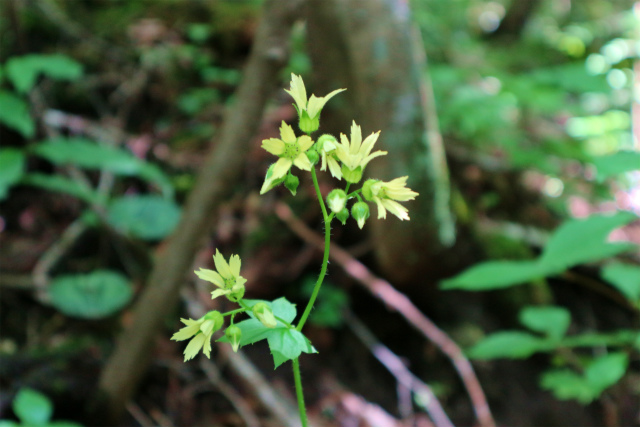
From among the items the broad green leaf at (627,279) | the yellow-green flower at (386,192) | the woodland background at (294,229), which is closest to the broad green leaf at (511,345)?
the woodland background at (294,229)

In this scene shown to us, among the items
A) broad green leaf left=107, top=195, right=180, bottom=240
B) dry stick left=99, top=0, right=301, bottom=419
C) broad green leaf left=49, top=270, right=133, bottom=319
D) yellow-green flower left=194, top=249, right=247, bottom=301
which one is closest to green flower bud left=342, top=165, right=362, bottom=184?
yellow-green flower left=194, top=249, right=247, bottom=301

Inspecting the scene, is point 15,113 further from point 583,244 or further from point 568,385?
point 568,385

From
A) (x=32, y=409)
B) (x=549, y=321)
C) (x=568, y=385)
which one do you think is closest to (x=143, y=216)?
(x=32, y=409)

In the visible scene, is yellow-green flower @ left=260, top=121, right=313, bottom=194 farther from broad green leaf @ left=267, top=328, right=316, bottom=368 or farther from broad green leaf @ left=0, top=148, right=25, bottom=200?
broad green leaf @ left=0, top=148, right=25, bottom=200

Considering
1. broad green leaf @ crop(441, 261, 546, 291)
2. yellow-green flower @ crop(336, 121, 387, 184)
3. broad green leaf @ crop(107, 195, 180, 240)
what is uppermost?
yellow-green flower @ crop(336, 121, 387, 184)

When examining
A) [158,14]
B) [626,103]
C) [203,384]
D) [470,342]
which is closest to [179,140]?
[158,14]

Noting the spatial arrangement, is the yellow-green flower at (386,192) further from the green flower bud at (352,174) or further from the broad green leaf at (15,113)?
the broad green leaf at (15,113)
